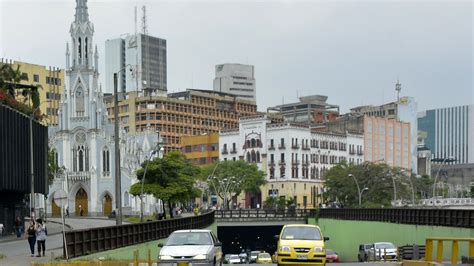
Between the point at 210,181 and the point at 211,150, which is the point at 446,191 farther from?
the point at 210,181

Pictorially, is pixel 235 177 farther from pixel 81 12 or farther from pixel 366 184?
pixel 81 12

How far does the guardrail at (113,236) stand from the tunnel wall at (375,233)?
52.6ft

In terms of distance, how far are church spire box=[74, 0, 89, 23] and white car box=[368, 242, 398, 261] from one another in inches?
3107

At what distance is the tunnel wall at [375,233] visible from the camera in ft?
161

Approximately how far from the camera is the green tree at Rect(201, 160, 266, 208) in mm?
137500

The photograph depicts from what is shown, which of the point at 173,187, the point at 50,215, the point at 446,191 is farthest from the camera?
the point at 446,191

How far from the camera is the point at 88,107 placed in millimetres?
121062

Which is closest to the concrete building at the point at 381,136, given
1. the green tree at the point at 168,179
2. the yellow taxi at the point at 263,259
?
→ the green tree at the point at 168,179

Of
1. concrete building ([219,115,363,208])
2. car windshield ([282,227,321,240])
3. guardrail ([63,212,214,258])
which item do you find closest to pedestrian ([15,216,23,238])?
guardrail ([63,212,214,258])

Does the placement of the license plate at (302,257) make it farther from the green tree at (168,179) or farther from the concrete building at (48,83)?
the concrete building at (48,83)

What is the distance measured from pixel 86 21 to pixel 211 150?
55380 millimetres

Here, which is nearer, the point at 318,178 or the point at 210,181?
the point at 210,181

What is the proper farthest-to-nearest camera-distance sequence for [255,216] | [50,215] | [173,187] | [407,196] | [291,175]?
[291,175]
[407,196]
[50,215]
[255,216]
[173,187]

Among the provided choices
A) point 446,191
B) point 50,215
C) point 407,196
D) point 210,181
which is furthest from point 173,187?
point 446,191
